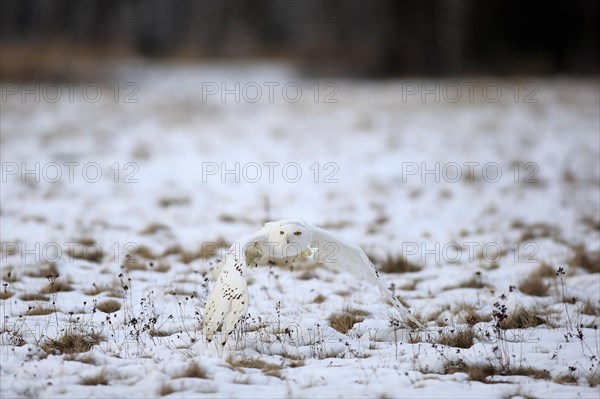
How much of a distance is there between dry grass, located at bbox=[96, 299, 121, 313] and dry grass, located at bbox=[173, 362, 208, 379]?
67.2 inches

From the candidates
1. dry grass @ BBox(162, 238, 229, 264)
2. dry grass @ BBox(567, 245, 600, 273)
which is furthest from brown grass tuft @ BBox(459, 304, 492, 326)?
dry grass @ BBox(162, 238, 229, 264)

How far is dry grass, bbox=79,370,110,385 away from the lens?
4.26 m

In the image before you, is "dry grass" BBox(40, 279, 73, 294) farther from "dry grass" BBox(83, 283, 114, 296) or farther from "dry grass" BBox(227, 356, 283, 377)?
"dry grass" BBox(227, 356, 283, 377)

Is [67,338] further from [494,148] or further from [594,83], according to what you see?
[594,83]

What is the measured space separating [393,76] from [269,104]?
826 centimetres

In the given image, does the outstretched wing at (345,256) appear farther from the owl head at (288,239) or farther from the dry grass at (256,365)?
the dry grass at (256,365)

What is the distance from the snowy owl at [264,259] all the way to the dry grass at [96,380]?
0.73 metres

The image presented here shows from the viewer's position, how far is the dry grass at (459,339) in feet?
16.8

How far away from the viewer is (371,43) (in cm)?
3753

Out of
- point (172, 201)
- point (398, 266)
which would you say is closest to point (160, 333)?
point (398, 266)

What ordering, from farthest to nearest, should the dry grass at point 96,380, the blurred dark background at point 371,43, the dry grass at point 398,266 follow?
1. the blurred dark background at point 371,43
2. the dry grass at point 398,266
3. the dry grass at point 96,380

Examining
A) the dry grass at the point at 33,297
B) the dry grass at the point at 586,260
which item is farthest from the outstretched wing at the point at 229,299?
the dry grass at the point at 586,260

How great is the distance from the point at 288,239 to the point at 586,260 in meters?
3.86

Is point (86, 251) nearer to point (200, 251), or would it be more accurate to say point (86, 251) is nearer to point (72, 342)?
point (200, 251)
